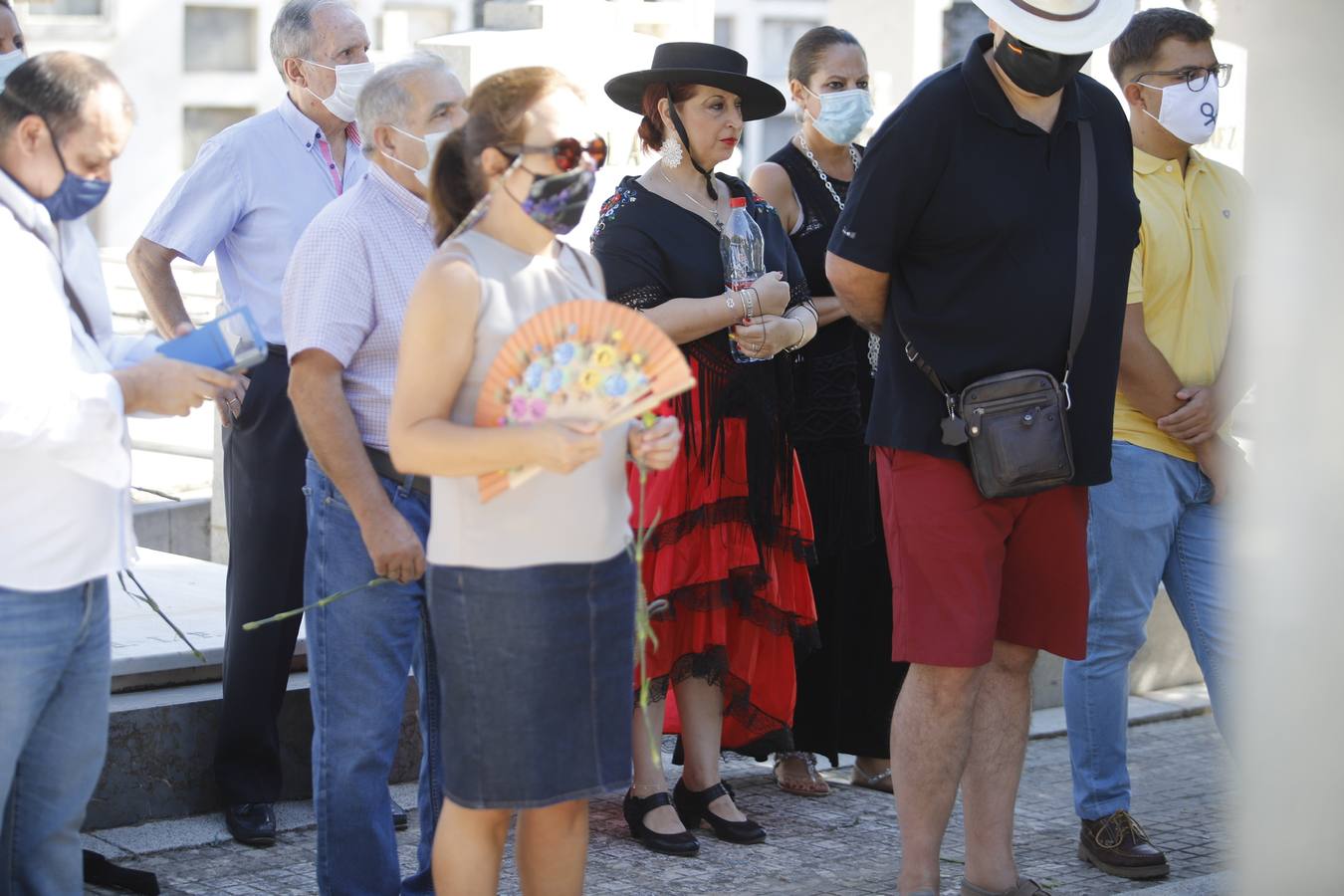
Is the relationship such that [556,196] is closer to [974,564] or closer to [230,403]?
[974,564]

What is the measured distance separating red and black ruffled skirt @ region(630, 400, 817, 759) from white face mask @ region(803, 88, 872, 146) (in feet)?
3.53

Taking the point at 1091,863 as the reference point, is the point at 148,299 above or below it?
above

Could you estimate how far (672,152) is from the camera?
4.89m

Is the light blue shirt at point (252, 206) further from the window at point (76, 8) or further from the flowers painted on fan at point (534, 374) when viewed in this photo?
the window at point (76, 8)

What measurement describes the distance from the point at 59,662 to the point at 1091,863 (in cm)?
284

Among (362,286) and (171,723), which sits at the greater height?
(362,286)

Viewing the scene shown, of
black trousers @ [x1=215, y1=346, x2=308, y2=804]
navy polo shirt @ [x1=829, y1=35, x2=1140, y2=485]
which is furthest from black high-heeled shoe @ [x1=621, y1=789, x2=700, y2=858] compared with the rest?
navy polo shirt @ [x1=829, y1=35, x2=1140, y2=485]

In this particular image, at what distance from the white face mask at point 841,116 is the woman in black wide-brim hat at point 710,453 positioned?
416 millimetres

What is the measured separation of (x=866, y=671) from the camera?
18.1 ft

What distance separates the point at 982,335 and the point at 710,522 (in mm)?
1173

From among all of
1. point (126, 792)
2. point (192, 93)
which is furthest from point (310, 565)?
point (192, 93)

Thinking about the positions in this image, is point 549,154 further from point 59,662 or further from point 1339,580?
point 1339,580

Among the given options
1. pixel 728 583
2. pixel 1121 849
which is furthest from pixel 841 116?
pixel 1121 849

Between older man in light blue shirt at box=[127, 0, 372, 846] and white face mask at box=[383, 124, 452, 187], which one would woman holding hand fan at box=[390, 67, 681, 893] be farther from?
older man in light blue shirt at box=[127, 0, 372, 846]
